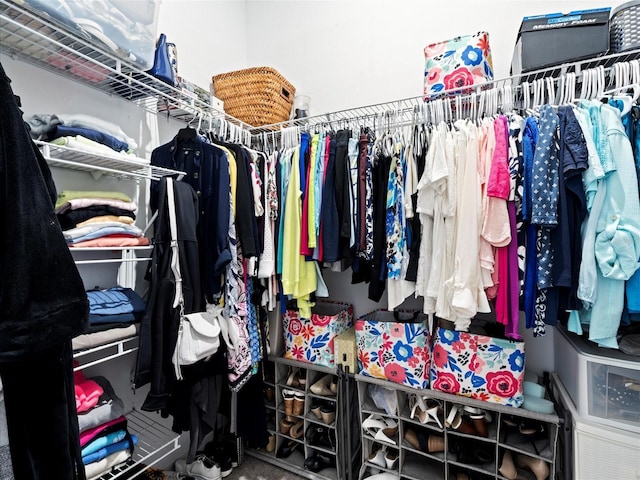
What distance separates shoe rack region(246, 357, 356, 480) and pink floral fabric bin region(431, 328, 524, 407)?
0.59 m

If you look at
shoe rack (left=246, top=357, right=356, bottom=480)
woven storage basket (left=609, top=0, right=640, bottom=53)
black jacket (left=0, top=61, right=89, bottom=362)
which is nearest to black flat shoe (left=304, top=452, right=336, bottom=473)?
shoe rack (left=246, top=357, right=356, bottom=480)

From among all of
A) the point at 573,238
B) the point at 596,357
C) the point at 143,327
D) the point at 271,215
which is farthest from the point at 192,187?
the point at 596,357

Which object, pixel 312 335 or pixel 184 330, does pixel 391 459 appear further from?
pixel 184 330

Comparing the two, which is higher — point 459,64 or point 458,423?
point 459,64

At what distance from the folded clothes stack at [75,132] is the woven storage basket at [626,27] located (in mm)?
2100

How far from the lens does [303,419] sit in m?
1.89

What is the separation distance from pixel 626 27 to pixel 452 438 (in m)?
1.98

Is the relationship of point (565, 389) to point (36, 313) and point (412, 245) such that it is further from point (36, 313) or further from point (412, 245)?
point (36, 313)

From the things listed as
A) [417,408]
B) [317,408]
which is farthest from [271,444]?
[417,408]

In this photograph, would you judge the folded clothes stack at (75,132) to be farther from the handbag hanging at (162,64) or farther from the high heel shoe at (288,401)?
the high heel shoe at (288,401)

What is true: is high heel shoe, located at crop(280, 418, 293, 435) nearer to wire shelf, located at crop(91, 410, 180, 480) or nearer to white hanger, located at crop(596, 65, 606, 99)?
wire shelf, located at crop(91, 410, 180, 480)

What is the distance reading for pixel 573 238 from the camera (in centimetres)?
118

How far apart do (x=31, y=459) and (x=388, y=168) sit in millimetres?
1560

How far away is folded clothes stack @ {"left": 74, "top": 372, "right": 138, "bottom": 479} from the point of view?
1.12m
